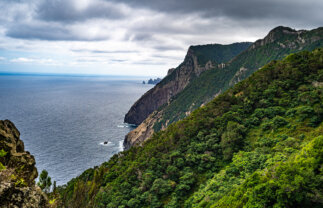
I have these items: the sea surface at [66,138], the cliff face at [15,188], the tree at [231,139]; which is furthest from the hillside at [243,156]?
the sea surface at [66,138]

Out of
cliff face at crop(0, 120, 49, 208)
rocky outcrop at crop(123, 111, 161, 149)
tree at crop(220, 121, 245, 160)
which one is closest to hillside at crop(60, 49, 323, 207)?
tree at crop(220, 121, 245, 160)

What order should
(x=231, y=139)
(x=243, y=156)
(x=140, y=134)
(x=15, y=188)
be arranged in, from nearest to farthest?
(x=15, y=188), (x=243, y=156), (x=231, y=139), (x=140, y=134)

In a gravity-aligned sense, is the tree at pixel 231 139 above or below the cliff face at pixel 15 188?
below

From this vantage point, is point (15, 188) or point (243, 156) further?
point (243, 156)

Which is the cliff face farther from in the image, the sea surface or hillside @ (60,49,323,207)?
the sea surface

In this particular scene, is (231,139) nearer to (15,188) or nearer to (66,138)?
(15,188)

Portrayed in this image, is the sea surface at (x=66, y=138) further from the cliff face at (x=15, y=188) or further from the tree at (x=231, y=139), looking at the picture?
the cliff face at (x=15, y=188)

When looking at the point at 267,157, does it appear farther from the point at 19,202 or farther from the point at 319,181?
the point at 19,202

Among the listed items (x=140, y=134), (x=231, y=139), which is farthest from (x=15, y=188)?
(x=140, y=134)
